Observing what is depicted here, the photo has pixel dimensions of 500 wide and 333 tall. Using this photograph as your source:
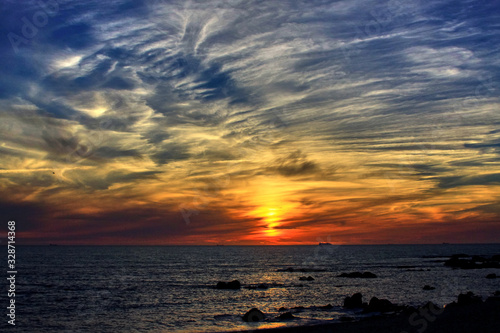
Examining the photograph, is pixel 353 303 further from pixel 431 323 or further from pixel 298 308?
pixel 431 323

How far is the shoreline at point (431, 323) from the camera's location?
28078mm

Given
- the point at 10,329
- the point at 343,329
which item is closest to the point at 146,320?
the point at 10,329

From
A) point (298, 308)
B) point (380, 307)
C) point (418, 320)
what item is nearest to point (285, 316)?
point (298, 308)

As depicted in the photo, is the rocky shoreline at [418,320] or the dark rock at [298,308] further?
the dark rock at [298,308]

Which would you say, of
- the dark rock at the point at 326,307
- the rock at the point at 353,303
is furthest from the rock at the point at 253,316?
the rock at the point at 353,303

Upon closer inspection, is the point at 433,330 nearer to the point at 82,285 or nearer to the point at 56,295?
the point at 56,295

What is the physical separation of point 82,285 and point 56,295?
13.6 meters

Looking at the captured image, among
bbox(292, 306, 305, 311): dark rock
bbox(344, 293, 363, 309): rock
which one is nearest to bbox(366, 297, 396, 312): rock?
bbox(344, 293, 363, 309): rock

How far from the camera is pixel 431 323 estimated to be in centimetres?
3069

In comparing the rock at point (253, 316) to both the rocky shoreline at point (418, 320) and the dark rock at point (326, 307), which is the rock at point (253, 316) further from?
the dark rock at point (326, 307)

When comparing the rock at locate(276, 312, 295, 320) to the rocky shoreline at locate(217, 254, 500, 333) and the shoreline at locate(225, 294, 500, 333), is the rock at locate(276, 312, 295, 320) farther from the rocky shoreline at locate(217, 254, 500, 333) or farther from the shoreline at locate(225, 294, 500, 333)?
the shoreline at locate(225, 294, 500, 333)

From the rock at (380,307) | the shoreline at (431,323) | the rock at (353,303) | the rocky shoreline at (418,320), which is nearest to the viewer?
the shoreline at (431,323)

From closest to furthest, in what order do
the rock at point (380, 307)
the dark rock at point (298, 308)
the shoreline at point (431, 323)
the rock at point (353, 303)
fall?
1. the shoreline at point (431, 323)
2. the rock at point (380, 307)
3. the dark rock at point (298, 308)
4. the rock at point (353, 303)

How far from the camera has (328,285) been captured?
69312mm
